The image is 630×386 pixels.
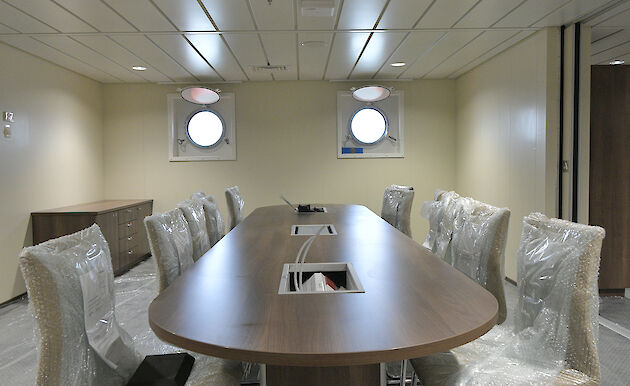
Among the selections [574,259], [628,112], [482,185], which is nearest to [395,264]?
[574,259]

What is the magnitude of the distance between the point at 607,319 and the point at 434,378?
2.69 meters

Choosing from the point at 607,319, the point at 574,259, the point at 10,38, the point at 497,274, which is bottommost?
the point at 607,319

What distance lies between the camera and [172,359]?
148 centimetres

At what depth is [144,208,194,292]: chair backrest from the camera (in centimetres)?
206

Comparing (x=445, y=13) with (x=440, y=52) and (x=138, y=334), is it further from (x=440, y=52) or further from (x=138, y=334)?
(x=138, y=334)

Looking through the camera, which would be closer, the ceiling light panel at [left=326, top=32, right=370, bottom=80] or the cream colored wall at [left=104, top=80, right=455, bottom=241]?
the ceiling light panel at [left=326, top=32, right=370, bottom=80]

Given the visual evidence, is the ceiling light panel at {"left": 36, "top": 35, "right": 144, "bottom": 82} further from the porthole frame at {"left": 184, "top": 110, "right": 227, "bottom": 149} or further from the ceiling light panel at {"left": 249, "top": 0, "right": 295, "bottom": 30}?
the ceiling light panel at {"left": 249, "top": 0, "right": 295, "bottom": 30}

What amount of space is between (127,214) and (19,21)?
2.45 m

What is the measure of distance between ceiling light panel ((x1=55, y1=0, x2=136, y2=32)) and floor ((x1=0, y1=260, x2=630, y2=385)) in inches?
86.4

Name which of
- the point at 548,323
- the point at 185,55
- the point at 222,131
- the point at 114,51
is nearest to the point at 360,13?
the point at 185,55

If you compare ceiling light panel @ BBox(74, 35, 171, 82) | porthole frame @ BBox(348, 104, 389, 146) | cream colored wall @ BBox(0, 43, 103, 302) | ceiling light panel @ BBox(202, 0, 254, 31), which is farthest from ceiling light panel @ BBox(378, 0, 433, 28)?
cream colored wall @ BBox(0, 43, 103, 302)

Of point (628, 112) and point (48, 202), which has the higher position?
point (628, 112)

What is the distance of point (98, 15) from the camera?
3.28m

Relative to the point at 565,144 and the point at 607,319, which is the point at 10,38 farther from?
the point at 607,319
